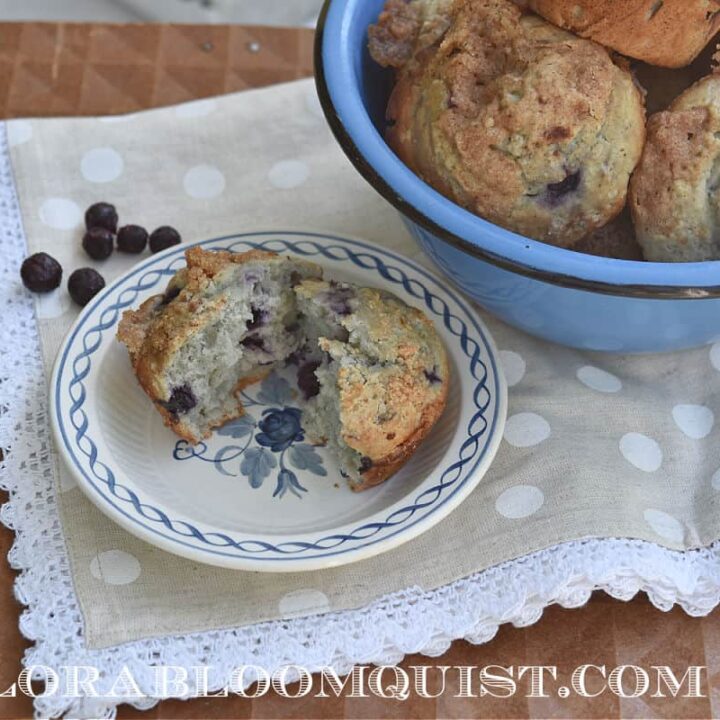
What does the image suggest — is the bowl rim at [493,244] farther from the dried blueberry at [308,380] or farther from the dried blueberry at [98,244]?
the dried blueberry at [98,244]

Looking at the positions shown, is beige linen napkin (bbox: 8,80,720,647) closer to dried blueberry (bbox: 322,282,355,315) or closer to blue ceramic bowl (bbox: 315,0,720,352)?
blue ceramic bowl (bbox: 315,0,720,352)

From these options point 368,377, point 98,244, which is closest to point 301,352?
point 368,377

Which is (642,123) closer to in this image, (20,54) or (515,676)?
(515,676)

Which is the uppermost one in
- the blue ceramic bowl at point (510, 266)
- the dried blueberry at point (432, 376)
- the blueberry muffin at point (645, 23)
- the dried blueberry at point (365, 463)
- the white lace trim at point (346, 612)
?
the blueberry muffin at point (645, 23)

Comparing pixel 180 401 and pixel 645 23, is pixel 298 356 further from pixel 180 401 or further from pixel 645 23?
pixel 645 23

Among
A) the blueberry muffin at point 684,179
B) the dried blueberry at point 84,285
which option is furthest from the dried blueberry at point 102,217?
the blueberry muffin at point 684,179

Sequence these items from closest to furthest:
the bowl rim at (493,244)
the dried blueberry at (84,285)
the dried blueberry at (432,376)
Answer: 1. the bowl rim at (493,244)
2. the dried blueberry at (432,376)
3. the dried blueberry at (84,285)
